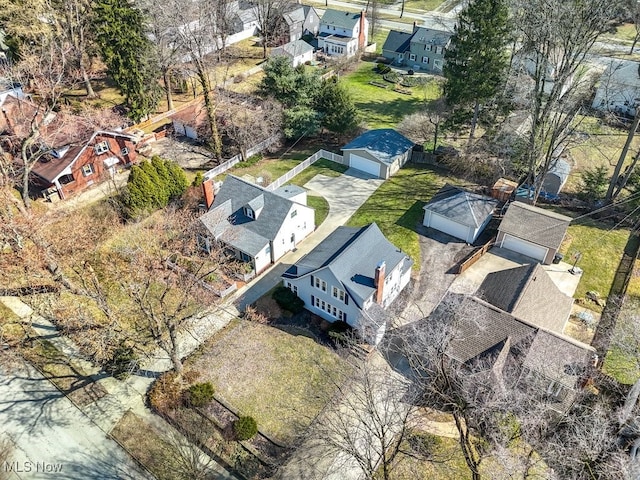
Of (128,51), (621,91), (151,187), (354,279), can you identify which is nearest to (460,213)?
(354,279)

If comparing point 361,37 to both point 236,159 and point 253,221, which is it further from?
point 253,221

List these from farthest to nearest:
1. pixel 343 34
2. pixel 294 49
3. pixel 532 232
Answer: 1. pixel 343 34
2. pixel 294 49
3. pixel 532 232

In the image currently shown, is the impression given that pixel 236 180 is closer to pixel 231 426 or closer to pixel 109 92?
pixel 231 426

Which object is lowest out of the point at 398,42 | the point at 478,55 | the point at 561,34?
the point at 398,42

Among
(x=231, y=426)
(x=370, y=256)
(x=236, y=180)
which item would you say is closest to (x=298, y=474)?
(x=231, y=426)

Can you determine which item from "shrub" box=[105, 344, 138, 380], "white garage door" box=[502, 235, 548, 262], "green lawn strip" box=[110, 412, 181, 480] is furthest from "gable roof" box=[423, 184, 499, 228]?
"green lawn strip" box=[110, 412, 181, 480]

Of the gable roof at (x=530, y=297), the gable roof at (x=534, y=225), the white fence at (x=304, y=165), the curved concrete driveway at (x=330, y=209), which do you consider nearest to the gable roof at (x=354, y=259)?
the curved concrete driveway at (x=330, y=209)

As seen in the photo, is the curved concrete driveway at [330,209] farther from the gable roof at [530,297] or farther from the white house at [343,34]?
the white house at [343,34]
